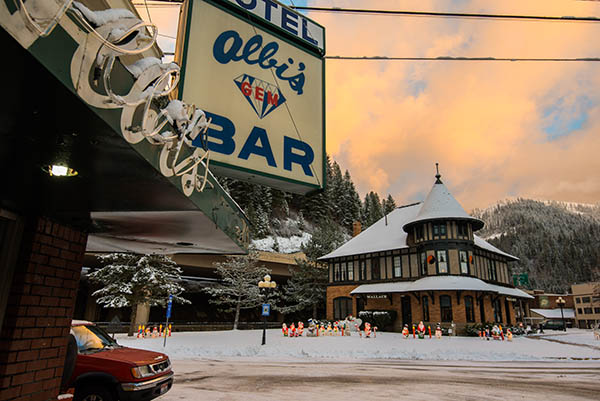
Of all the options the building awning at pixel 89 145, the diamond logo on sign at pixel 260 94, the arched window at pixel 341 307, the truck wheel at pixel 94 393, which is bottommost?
the truck wheel at pixel 94 393

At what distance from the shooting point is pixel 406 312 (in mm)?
33250

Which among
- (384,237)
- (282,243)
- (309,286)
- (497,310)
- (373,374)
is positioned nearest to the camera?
(373,374)

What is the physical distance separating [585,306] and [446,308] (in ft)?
247

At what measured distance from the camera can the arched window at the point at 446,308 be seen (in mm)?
30283

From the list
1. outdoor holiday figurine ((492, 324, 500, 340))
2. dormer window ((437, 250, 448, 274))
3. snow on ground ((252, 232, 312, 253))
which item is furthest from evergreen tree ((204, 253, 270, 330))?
snow on ground ((252, 232, 312, 253))

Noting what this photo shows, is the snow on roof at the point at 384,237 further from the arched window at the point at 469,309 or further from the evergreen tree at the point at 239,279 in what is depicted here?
the evergreen tree at the point at 239,279

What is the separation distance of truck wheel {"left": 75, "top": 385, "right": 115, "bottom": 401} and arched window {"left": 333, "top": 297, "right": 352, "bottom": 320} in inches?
1329

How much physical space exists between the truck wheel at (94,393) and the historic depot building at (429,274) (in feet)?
89.3

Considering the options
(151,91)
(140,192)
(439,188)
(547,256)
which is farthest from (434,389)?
(547,256)

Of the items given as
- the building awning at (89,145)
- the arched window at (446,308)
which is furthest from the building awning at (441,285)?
the building awning at (89,145)

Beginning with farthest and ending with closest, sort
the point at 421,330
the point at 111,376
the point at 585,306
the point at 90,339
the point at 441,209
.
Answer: the point at 585,306
the point at 441,209
the point at 421,330
the point at 90,339
the point at 111,376

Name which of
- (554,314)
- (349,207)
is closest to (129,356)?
(349,207)

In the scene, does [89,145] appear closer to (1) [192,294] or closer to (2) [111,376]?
(2) [111,376]

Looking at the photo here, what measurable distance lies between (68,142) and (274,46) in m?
5.03
